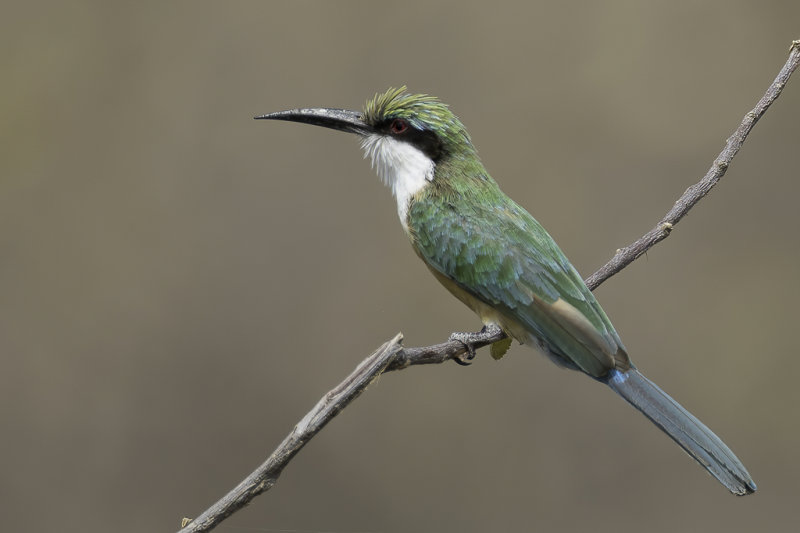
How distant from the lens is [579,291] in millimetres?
1901

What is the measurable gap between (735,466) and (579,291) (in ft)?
1.61

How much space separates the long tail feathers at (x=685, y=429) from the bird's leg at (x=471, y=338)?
0.28m

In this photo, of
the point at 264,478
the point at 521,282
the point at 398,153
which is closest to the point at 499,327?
the point at 521,282

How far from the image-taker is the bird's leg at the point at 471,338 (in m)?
1.83

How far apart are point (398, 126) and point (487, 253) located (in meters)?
0.39

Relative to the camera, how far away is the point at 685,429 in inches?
68.5

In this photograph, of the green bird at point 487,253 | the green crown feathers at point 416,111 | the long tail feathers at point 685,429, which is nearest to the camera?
the long tail feathers at point 685,429

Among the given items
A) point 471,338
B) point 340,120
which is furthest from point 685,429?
point 340,120

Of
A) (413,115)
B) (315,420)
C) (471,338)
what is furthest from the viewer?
(413,115)

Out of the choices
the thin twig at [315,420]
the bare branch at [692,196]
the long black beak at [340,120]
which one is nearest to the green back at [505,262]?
the bare branch at [692,196]

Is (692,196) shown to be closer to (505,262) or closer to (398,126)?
(505,262)

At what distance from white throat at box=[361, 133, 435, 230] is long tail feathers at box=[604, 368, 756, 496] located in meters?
0.64

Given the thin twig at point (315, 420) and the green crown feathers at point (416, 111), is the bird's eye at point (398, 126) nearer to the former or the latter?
the green crown feathers at point (416, 111)

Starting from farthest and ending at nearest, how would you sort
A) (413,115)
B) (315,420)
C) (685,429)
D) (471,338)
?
(413,115), (471,338), (685,429), (315,420)
